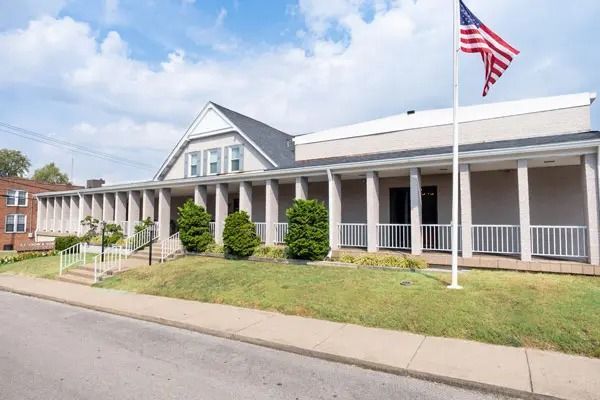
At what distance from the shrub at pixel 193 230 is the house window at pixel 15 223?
26803 millimetres

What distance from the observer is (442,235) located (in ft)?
40.5

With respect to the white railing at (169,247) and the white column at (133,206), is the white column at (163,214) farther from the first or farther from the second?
the white column at (133,206)

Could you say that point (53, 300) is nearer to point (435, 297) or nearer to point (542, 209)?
point (435, 297)

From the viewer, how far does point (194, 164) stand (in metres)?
21.4

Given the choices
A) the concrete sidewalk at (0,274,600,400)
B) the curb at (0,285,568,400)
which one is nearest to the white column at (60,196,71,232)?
the concrete sidewalk at (0,274,600,400)

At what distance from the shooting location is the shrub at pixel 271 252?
13.5 meters

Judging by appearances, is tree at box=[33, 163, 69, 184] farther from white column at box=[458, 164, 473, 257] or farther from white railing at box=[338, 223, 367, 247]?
white column at box=[458, 164, 473, 257]

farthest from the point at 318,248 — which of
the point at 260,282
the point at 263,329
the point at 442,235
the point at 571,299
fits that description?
the point at 571,299

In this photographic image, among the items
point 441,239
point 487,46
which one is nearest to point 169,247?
point 441,239

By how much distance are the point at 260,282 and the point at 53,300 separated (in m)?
5.86

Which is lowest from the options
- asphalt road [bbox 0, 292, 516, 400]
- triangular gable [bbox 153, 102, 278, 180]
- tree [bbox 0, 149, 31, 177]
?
asphalt road [bbox 0, 292, 516, 400]

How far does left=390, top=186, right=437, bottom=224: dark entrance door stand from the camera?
46.8 ft

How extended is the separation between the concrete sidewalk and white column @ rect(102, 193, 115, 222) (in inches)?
609

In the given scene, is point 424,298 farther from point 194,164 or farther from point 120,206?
point 120,206
